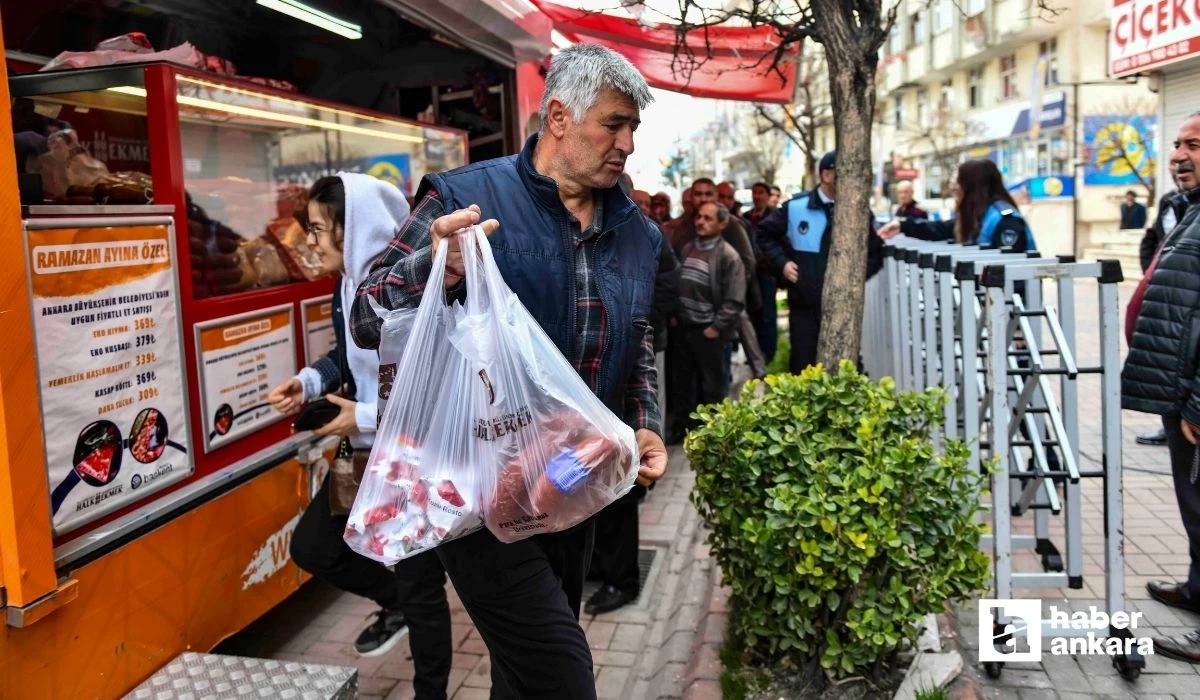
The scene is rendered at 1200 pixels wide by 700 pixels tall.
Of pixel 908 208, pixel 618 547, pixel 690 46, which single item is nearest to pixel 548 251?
pixel 618 547

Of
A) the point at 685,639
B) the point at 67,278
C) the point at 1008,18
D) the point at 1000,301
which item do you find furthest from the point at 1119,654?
the point at 1008,18

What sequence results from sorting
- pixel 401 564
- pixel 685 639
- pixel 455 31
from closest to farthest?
1. pixel 401 564
2. pixel 685 639
3. pixel 455 31

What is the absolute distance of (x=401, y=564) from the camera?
2.91 meters

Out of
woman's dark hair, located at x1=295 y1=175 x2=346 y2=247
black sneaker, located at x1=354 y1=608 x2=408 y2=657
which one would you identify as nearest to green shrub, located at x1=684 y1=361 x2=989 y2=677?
woman's dark hair, located at x1=295 y1=175 x2=346 y2=247

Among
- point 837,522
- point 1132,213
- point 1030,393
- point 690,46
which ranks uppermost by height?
point 690,46

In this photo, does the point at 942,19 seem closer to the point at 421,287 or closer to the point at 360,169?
the point at 360,169

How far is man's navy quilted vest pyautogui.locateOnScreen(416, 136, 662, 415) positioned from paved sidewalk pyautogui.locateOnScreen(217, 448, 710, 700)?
1713mm

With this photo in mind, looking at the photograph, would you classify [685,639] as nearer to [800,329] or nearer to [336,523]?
[336,523]

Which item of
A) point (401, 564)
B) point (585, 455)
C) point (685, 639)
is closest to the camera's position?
point (585, 455)

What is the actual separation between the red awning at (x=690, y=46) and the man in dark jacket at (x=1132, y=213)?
19322 mm

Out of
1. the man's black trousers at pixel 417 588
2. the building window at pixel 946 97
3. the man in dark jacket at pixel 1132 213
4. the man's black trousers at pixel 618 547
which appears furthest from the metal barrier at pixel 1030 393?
the building window at pixel 946 97

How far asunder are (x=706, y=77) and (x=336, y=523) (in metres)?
5.69

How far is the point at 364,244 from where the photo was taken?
Answer: 2.92 m

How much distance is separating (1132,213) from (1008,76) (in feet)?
48.9
